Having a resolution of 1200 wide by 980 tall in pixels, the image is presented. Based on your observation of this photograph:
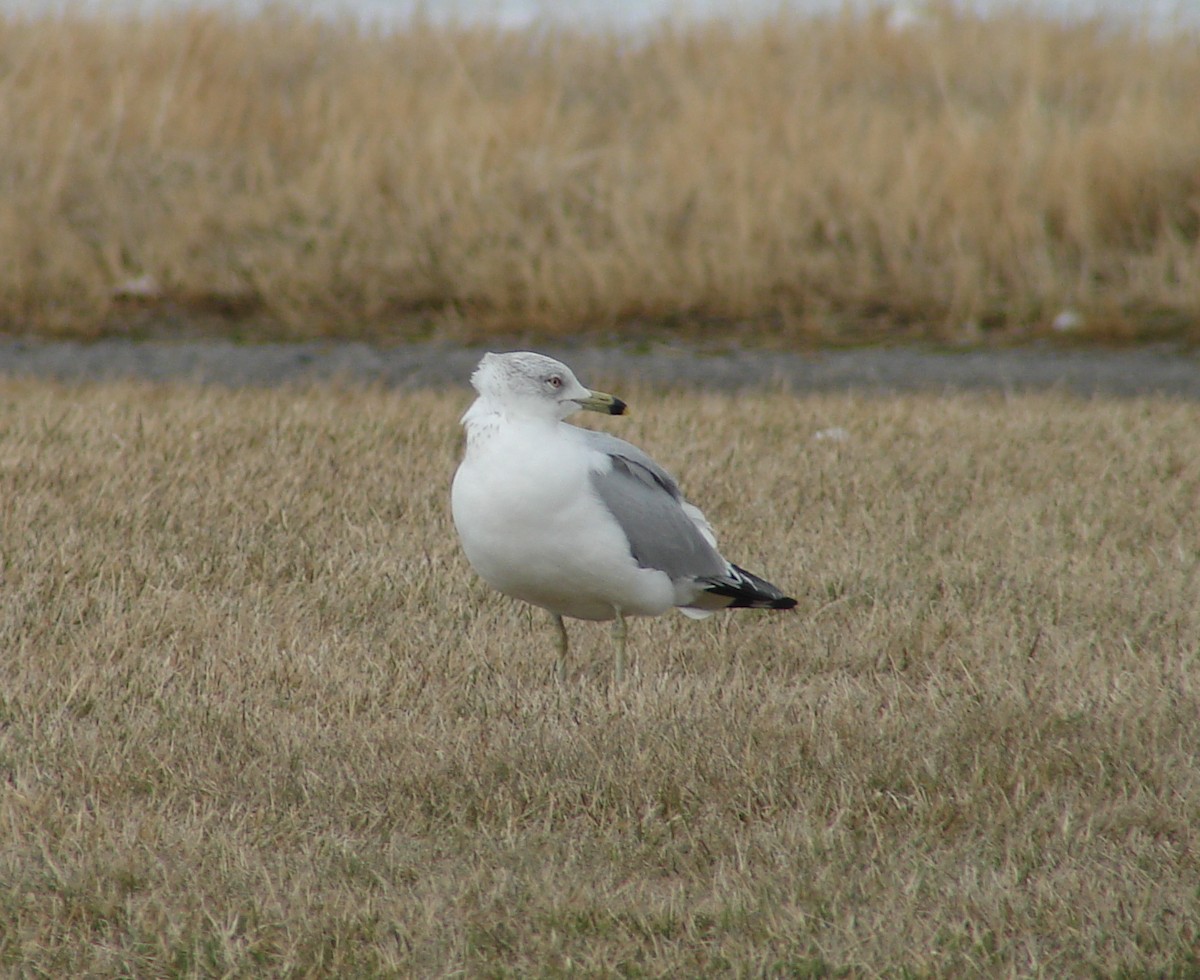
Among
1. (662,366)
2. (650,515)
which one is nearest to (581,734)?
(650,515)

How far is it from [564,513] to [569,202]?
6826 mm

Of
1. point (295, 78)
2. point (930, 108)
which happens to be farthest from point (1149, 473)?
point (295, 78)

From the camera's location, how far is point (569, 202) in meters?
10.6

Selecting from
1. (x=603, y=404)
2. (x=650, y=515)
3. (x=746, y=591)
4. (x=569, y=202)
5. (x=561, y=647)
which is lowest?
(x=561, y=647)

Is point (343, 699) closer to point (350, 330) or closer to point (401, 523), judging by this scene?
point (401, 523)

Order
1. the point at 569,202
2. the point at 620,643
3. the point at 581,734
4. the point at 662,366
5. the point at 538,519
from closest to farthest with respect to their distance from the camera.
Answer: the point at 581,734, the point at 538,519, the point at 620,643, the point at 662,366, the point at 569,202

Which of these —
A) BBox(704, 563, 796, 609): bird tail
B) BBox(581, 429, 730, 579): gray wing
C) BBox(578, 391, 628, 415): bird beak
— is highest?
BBox(578, 391, 628, 415): bird beak

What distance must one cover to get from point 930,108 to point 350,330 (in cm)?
459

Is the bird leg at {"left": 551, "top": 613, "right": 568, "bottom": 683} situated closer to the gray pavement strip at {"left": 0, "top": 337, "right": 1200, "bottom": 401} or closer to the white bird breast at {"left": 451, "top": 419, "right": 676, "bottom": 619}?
the white bird breast at {"left": 451, "top": 419, "right": 676, "bottom": 619}

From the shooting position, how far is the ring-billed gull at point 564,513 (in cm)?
405

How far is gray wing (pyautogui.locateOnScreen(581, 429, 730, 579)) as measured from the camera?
4.24 meters

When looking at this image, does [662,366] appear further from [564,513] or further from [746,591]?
[564,513]

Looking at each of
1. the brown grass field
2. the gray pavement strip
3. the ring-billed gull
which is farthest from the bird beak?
the gray pavement strip

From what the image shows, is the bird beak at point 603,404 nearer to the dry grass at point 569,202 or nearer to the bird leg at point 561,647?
the bird leg at point 561,647
